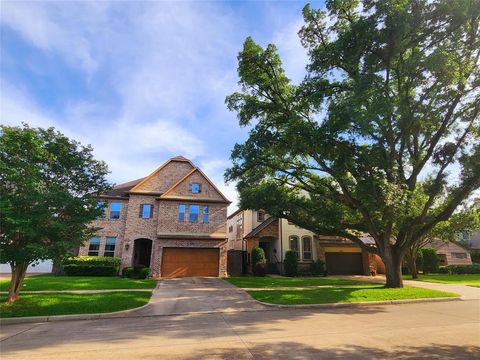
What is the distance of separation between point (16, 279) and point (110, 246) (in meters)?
14.8

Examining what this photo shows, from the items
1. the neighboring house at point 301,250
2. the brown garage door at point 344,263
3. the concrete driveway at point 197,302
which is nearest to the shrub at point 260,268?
the neighboring house at point 301,250

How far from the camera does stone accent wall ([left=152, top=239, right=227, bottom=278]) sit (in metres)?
24.1

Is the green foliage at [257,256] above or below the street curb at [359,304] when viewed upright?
above

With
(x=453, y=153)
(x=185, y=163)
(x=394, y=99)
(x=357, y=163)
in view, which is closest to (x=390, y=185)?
(x=357, y=163)

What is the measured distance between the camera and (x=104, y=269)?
77.6 ft

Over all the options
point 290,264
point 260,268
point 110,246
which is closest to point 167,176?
point 110,246

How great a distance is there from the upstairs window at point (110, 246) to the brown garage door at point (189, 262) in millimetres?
4607

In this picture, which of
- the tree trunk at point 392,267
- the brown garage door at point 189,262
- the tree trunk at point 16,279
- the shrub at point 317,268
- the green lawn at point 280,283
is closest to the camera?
the tree trunk at point 16,279

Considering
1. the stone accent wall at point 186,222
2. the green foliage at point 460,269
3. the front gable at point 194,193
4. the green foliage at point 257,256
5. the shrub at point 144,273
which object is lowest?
the shrub at point 144,273

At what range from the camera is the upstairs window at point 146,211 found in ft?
84.1

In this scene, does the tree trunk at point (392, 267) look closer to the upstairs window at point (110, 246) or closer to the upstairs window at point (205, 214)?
the upstairs window at point (205, 214)

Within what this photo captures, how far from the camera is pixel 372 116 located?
38.9ft

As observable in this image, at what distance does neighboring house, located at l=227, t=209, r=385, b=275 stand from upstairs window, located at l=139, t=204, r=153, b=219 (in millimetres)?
9128

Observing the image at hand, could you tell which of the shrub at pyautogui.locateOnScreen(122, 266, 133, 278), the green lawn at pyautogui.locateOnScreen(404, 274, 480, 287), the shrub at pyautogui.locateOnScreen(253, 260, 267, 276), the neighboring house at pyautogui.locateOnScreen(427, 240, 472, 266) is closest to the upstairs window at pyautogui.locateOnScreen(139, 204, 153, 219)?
the shrub at pyautogui.locateOnScreen(122, 266, 133, 278)
